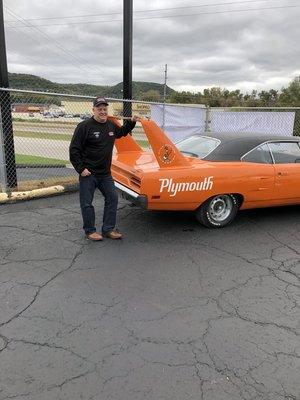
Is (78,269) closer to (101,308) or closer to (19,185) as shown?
(101,308)

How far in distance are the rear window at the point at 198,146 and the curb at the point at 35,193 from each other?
2.33 metres

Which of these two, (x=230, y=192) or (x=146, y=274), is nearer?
(x=146, y=274)

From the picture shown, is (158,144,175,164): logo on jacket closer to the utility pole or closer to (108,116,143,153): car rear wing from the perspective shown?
(108,116,143,153): car rear wing

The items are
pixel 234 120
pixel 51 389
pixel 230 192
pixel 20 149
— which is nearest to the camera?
pixel 51 389

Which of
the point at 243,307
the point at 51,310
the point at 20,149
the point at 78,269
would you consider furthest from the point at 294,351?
the point at 20,149

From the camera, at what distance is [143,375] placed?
2.52 meters

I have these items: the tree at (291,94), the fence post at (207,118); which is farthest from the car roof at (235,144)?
the tree at (291,94)

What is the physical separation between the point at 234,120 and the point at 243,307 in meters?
9.09

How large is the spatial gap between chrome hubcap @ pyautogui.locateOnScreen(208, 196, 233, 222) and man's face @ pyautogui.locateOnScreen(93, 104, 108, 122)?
1891 millimetres

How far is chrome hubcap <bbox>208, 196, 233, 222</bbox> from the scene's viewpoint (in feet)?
17.5

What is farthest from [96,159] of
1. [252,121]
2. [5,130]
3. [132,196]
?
[252,121]

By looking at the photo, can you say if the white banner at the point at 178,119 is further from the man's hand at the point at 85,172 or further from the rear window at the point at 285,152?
the man's hand at the point at 85,172

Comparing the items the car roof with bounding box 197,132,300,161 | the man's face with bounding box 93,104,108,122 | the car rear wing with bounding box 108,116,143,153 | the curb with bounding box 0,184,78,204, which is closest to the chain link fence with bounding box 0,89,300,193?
the curb with bounding box 0,184,78,204

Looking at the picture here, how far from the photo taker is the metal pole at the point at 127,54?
811 centimetres
